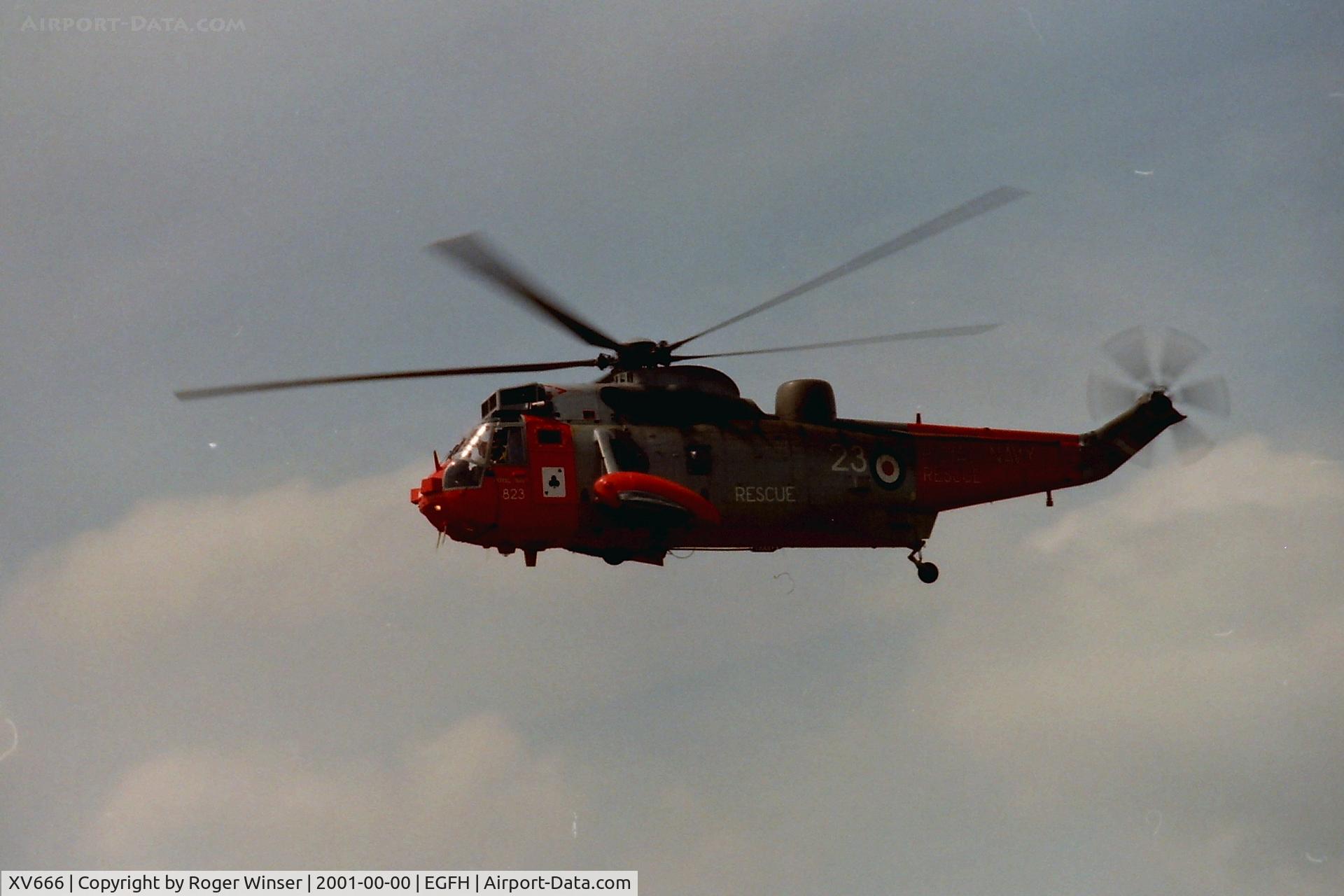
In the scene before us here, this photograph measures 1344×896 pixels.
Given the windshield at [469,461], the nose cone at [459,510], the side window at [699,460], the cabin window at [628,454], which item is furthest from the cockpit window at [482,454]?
the side window at [699,460]

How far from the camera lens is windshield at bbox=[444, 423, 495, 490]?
3030cm

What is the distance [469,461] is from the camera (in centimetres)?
3055

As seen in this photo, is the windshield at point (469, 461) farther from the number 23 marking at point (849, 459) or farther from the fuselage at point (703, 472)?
the number 23 marking at point (849, 459)

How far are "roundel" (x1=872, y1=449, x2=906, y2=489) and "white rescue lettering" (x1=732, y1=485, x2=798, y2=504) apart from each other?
2.26 metres

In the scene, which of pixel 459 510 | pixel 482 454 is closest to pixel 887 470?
pixel 482 454

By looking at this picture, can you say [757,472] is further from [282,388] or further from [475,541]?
[282,388]

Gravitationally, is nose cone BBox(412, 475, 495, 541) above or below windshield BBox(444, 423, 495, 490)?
below

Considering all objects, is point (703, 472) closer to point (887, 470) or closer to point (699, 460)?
point (699, 460)

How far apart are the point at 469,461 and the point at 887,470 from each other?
31.8ft

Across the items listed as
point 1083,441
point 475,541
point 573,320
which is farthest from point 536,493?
point 1083,441

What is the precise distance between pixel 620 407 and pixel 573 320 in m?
2.11

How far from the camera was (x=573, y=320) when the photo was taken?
104 feet

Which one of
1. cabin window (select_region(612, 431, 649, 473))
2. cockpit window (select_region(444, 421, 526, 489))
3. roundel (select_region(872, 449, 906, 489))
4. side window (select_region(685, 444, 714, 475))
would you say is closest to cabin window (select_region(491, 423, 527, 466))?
cockpit window (select_region(444, 421, 526, 489))

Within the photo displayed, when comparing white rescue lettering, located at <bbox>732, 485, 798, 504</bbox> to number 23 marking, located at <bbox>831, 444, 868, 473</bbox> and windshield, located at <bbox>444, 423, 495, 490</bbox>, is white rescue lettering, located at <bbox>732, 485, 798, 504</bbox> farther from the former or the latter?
windshield, located at <bbox>444, 423, 495, 490</bbox>
